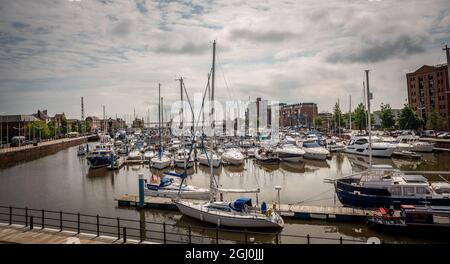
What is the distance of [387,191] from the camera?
55.3ft

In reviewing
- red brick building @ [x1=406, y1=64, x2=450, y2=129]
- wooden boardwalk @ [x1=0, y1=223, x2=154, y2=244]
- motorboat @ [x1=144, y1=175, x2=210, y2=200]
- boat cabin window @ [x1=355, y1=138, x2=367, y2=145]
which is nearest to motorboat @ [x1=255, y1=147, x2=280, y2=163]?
boat cabin window @ [x1=355, y1=138, x2=367, y2=145]

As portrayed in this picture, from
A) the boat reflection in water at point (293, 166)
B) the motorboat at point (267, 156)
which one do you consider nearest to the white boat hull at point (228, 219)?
the boat reflection in water at point (293, 166)

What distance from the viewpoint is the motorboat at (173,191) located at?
20.3 metres

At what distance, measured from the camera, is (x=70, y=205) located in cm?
2075

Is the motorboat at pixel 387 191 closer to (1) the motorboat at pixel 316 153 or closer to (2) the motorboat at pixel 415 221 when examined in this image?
(2) the motorboat at pixel 415 221

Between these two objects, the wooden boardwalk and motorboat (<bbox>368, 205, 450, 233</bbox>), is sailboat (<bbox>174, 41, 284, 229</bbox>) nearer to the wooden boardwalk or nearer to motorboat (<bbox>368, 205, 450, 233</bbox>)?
motorboat (<bbox>368, 205, 450, 233</bbox>)

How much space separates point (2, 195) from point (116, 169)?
12.1m

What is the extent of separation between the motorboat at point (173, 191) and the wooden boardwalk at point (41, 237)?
9.37 m

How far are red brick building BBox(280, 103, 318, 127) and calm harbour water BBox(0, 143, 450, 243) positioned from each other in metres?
87.3

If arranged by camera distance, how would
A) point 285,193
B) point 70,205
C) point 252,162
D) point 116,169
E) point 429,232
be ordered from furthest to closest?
point 252,162 → point 116,169 → point 285,193 → point 70,205 → point 429,232

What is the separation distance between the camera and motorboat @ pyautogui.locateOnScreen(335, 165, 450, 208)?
1588 cm
